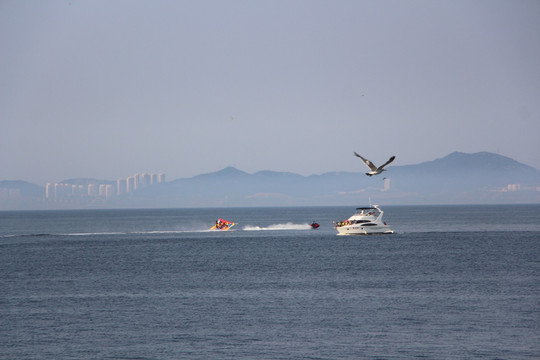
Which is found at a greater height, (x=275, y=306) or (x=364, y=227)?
(x=364, y=227)

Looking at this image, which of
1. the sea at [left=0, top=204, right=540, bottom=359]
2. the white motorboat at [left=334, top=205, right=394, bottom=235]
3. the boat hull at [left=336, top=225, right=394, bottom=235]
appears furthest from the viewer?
the boat hull at [left=336, top=225, right=394, bottom=235]

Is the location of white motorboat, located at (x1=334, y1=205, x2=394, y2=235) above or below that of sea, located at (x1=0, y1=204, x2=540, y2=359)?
above

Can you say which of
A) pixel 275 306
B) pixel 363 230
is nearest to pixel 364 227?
pixel 363 230

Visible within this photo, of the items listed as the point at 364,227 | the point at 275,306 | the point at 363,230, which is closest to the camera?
the point at 275,306

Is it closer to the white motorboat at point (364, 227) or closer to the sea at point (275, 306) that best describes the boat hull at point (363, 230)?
the white motorboat at point (364, 227)

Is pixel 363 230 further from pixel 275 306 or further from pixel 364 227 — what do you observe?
pixel 275 306

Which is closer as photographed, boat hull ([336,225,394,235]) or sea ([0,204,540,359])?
sea ([0,204,540,359])

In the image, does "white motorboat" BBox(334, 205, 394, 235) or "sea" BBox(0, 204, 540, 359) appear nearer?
"sea" BBox(0, 204, 540, 359)

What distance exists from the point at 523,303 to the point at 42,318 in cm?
3696

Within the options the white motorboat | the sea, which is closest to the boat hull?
the white motorboat

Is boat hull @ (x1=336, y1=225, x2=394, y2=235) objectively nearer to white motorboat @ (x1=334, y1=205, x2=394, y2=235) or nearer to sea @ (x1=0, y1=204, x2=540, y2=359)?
white motorboat @ (x1=334, y1=205, x2=394, y2=235)

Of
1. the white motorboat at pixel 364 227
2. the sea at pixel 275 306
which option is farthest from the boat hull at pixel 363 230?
the sea at pixel 275 306

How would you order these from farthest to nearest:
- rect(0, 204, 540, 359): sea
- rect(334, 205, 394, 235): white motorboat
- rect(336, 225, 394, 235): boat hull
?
1. rect(336, 225, 394, 235): boat hull
2. rect(334, 205, 394, 235): white motorboat
3. rect(0, 204, 540, 359): sea

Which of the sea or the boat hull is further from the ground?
A: the boat hull
